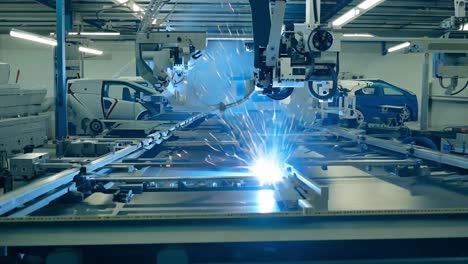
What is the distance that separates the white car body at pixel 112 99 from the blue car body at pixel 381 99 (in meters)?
5.44

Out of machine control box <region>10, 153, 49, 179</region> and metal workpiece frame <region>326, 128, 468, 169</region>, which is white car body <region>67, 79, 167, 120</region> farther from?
machine control box <region>10, 153, 49, 179</region>

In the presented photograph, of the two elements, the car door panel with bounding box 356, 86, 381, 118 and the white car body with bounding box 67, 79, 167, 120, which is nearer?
the white car body with bounding box 67, 79, 167, 120

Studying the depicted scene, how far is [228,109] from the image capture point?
9703 mm

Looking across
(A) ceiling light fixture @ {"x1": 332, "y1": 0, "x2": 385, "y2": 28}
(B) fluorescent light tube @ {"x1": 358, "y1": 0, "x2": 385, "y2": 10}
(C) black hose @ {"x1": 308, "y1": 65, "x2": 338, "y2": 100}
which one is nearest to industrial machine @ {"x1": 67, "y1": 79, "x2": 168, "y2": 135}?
(A) ceiling light fixture @ {"x1": 332, "y1": 0, "x2": 385, "y2": 28}

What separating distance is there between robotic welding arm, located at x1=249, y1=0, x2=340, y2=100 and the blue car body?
8.81 meters

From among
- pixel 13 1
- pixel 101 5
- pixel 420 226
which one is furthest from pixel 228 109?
pixel 420 226

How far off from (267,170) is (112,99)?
26.9ft

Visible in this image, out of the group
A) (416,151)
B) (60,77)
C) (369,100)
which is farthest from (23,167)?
(369,100)

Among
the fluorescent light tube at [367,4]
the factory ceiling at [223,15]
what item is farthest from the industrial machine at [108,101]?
the fluorescent light tube at [367,4]

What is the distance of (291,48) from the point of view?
3.06 meters

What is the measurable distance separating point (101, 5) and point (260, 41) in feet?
26.2

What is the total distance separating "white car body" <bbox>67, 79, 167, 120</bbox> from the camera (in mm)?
10031

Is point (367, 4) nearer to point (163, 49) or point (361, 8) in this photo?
point (361, 8)

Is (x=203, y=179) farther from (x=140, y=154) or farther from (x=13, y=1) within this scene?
(x=13, y=1)
